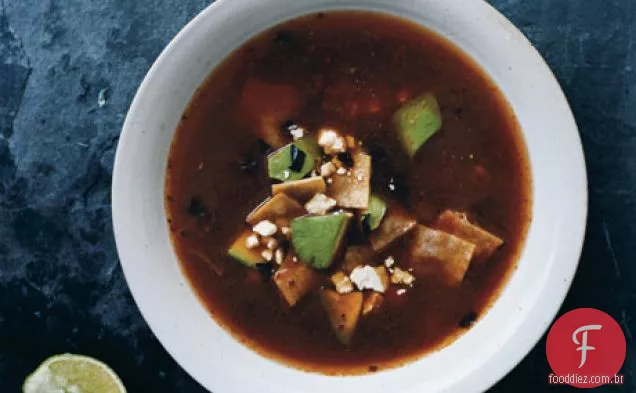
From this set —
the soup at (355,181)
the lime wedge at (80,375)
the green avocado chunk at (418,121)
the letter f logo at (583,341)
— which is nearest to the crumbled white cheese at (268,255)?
the soup at (355,181)

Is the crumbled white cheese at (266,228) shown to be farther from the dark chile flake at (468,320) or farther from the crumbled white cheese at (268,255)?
the dark chile flake at (468,320)

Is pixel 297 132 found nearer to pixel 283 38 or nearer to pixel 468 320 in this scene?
pixel 283 38

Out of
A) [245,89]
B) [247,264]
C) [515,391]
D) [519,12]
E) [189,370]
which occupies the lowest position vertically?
[515,391]

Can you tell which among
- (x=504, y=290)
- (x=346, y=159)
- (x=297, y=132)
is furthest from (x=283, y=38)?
(x=504, y=290)

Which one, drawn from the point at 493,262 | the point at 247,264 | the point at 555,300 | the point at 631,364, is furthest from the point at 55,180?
the point at 631,364

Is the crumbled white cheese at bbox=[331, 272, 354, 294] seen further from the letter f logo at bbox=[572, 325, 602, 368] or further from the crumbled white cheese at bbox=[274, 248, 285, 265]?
the letter f logo at bbox=[572, 325, 602, 368]

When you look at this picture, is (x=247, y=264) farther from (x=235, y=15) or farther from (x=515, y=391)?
(x=515, y=391)

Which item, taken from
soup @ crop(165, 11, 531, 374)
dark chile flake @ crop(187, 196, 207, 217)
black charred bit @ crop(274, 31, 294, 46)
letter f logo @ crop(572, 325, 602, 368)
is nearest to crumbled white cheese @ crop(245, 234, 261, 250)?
soup @ crop(165, 11, 531, 374)
